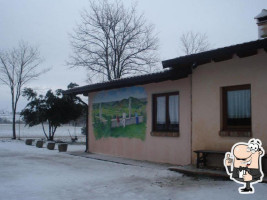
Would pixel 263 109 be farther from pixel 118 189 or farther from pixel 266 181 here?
pixel 118 189

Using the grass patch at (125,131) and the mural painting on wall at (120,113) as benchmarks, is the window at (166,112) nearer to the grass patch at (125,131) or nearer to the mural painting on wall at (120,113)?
the mural painting on wall at (120,113)

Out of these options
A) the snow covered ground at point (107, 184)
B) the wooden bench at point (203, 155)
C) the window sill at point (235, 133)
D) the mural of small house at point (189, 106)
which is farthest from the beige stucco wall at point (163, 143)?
the window sill at point (235, 133)

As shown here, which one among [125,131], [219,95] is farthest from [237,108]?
[125,131]

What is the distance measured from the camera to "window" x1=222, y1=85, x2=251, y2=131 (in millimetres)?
8422

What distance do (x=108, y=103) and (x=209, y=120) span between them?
567 cm

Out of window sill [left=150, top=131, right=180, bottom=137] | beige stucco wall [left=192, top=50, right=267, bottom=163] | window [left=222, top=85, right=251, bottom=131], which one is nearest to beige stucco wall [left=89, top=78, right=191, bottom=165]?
window sill [left=150, top=131, right=180, bottom=137]

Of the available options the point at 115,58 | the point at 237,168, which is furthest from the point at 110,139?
the point at 115,58

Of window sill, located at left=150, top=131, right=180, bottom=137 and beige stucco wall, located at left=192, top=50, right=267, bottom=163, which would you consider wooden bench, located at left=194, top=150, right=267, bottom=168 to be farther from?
window sill, located at left=150, top=131, right=180, bottom=137

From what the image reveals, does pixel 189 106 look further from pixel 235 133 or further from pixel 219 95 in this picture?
pixel 235 133

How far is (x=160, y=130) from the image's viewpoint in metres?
11.2

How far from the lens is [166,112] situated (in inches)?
431

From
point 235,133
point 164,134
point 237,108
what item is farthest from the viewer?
point 164,134

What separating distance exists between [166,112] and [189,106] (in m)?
1.16

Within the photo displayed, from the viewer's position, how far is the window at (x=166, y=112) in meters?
10.7
